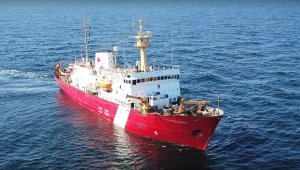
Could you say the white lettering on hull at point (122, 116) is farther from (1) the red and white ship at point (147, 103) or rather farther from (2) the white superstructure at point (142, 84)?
(2) the white superstructure at point (142, 84)

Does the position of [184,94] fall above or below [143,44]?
below

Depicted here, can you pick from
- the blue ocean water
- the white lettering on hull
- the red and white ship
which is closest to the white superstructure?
the red and white ship

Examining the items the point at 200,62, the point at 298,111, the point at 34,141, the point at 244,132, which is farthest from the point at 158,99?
the point at 200,62

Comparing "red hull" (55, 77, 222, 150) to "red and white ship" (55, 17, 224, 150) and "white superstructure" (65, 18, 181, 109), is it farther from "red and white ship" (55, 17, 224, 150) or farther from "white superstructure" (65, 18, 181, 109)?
"white superstructure" (65, 18, 181, 109)

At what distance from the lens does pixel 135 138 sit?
47.3m

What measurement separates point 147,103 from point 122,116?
511cm

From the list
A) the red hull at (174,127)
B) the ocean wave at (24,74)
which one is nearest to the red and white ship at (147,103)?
the red hull at (174,127)

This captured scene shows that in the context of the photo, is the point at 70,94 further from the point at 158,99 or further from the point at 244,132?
the point at 244,132

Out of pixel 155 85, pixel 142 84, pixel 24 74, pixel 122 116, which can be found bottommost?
pixel 122 116

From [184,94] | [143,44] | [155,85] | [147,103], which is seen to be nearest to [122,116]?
[147,103]

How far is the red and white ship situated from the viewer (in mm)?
43531

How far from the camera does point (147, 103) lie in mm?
46062

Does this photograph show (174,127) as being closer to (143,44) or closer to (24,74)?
(143,44)

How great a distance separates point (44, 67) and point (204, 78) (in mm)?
32869
